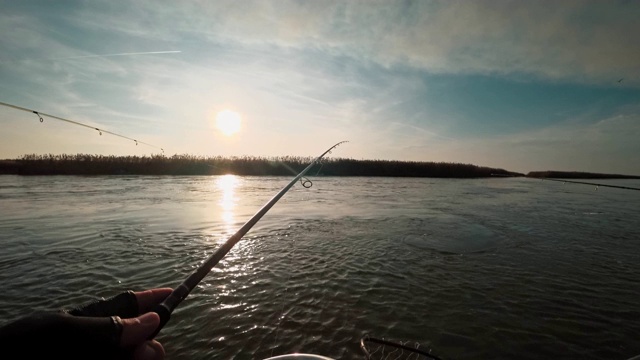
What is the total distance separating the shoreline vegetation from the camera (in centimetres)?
3791

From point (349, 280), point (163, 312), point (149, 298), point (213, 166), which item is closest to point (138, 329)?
point (163, 312)

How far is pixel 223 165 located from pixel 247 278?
42.5 meters

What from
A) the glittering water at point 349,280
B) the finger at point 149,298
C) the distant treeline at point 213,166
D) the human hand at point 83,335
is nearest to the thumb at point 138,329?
the human hand at point 83,335

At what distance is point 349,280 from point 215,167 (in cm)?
4315

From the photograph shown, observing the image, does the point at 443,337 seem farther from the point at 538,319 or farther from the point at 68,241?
the point at 68,241

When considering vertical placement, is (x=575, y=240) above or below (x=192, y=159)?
below

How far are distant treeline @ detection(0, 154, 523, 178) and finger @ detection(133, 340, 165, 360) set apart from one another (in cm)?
2837

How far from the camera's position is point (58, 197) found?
1745 cm

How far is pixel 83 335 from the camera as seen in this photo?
1.53 m

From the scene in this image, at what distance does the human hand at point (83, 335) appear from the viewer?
4.53 ft

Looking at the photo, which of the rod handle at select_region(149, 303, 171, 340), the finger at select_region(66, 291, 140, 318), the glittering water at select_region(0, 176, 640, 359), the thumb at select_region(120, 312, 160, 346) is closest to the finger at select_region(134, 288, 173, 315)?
the finger at select_region(66, 291, 140, 318)

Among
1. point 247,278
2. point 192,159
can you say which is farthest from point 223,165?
point 247,278

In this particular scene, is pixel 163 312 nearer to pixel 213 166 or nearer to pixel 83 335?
pixel 83 335

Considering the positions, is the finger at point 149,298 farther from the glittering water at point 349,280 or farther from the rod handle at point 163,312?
the glittering water at point 349,280
